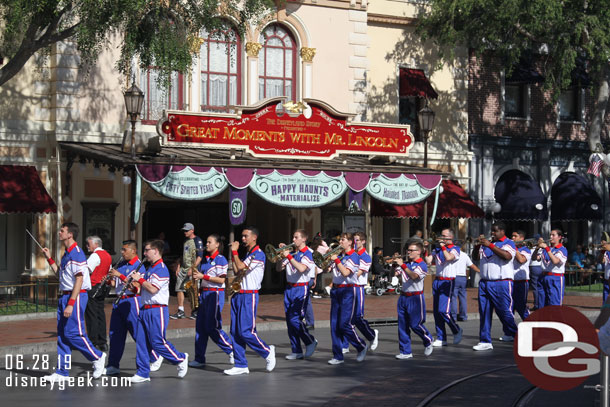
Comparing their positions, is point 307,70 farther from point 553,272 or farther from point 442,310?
point 442,310

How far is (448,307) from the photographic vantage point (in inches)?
671

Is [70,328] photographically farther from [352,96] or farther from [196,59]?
[352,96]

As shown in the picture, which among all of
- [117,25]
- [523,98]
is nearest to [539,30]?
[523,98]

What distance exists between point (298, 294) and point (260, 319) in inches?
232

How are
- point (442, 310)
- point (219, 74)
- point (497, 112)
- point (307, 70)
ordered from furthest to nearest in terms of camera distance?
point (497, 112)
point (307, 70)
point (219, 74)
point (442, 310)

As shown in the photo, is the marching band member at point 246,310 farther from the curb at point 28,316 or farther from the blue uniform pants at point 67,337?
the curb at point 28,316

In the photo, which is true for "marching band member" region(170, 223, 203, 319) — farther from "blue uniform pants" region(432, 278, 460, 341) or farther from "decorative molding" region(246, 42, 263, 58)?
"decorative molding" region(246, 42, 263, 58)

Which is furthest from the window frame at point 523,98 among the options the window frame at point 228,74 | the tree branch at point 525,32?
the window frame at point 228,74

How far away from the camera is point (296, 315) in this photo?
598 inches

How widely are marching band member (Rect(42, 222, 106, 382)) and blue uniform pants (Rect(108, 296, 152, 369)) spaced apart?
0.38 metres

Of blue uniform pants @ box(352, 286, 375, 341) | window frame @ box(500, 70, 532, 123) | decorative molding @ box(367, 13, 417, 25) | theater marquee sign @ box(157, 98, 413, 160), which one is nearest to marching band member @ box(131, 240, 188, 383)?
blue uniform pants @ box(352, 286, 375, 341)

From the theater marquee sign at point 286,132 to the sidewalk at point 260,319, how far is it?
358 centimetres

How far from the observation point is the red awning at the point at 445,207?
97.7 ft

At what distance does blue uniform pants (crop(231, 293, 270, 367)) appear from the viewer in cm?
1364
